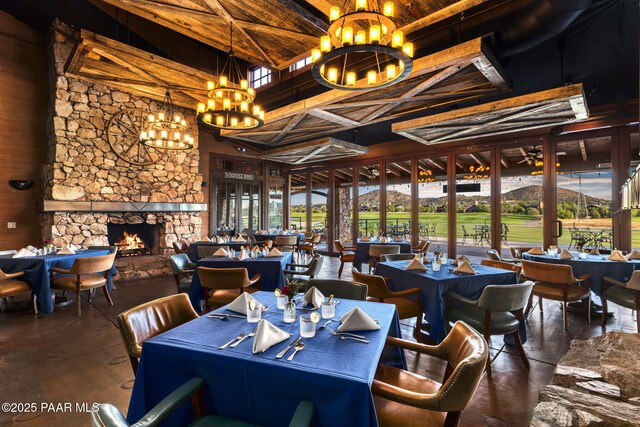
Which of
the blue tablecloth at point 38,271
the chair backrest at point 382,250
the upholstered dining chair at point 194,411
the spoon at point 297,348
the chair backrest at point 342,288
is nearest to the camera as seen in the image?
the upholstered dining chair at point 194,411

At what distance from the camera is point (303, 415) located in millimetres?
1223

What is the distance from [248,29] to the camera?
4.63 m

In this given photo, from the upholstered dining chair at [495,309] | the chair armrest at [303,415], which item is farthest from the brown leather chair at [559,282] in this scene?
the chair armrest at [303,415]

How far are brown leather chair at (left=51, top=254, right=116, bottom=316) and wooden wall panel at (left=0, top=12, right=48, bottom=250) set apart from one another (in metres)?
2.92

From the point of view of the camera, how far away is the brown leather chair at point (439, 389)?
53.5 inches

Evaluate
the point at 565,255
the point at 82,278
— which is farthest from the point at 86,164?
the point at 565,255

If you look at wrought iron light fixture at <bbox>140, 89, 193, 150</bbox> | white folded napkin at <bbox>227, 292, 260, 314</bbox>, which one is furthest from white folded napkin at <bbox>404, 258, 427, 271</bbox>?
wrought iron light fixture at <bbox>140, 89, 193, 150</bbox>

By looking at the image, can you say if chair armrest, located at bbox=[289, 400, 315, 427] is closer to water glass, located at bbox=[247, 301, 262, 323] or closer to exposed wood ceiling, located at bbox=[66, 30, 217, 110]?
water glass, located at bbox=[247, 301, 262, 323]

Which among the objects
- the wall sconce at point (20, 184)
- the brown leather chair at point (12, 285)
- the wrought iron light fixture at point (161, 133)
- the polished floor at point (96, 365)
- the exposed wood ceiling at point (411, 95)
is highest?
the exposed wood ceiling at point (411, 95)

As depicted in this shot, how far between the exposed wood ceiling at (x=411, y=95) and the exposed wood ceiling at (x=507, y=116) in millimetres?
279

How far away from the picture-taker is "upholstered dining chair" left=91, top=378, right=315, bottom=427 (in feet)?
3.12

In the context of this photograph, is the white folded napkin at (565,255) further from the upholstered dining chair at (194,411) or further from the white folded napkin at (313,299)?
the upholstered dining chair at (194,411)

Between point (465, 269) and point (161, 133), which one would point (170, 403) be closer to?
point (465, 269)

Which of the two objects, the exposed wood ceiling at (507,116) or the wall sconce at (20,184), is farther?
the wall sconce at (20,184)
